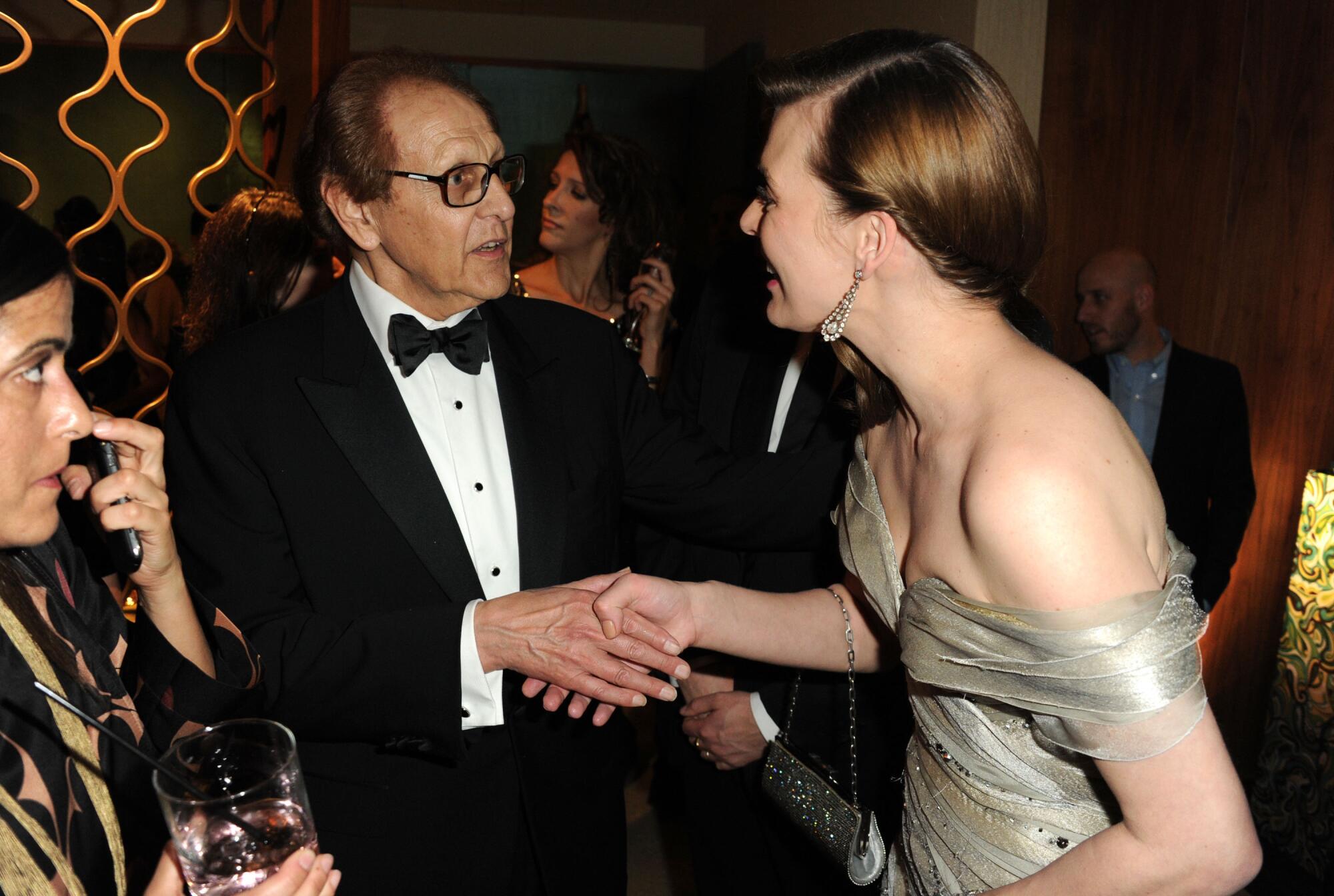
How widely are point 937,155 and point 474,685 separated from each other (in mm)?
1186

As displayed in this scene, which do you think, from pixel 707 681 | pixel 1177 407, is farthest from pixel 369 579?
pixel 1177 407

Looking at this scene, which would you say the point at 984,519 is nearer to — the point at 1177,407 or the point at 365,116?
the point at 365,116

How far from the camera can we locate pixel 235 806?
3.30ft

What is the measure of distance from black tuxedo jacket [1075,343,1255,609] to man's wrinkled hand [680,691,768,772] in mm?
2195

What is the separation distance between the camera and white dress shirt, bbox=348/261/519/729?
6.55 ft

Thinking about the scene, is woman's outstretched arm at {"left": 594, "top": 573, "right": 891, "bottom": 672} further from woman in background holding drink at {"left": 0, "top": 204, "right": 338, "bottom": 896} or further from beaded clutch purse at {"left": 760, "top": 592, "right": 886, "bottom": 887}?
woman in background holding drink at {"left": 0, "top": 204, "right": 338, "bottom": 896}

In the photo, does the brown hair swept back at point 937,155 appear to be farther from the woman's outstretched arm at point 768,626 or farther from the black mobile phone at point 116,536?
the black mobile phone at point 116,536

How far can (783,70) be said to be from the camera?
5.24ft

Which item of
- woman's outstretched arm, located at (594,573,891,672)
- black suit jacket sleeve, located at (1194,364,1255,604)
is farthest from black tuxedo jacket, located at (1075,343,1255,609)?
woman's outstretched arm, located at (594,573,891,672)

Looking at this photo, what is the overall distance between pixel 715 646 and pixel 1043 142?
300 centimetres

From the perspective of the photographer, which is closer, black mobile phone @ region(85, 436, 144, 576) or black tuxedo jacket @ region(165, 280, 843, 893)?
black mobile phone @ region(85, 436, 144, 576)

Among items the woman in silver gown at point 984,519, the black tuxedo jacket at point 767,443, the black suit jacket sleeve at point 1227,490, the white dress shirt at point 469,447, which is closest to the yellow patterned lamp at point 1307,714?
the black suit jacket sleeve at point 1227,490

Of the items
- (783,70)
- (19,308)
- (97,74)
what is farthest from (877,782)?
(97,74)

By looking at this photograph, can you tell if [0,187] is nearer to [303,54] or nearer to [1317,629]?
[303,54]
